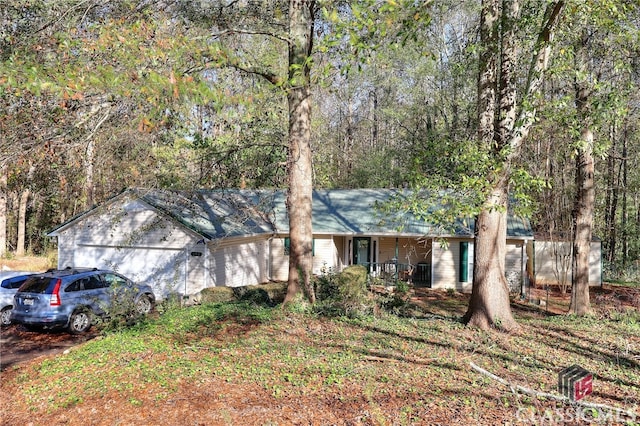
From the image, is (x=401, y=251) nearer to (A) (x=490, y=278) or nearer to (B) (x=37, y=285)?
(A) (x=490, y=278)

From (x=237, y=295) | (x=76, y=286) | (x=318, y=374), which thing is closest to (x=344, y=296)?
(x=237, y=295)

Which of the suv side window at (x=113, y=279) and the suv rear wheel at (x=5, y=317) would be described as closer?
the suv rear wheel at (x=5, y=317)

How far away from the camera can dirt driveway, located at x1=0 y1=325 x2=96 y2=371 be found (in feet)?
34.8

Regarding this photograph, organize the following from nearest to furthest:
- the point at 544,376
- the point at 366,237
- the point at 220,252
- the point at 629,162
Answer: the point at 544,376 → the point at 220,252 → the point at 366,237 → the point at 629,162

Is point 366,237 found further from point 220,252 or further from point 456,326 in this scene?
point 456,326

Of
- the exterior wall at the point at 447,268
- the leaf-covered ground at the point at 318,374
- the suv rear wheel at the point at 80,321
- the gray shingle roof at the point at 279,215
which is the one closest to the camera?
the leaf-covered ground at the point at 318,374

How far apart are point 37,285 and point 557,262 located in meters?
20.4

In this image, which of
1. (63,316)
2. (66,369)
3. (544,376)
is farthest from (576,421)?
(63,316)

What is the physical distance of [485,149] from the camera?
955 centimetres

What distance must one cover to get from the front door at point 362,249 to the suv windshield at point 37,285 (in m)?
13.4

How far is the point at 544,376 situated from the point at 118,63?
8.06 m

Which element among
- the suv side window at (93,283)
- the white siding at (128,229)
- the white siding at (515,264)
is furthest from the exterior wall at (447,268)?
the suv side window at (93,283)

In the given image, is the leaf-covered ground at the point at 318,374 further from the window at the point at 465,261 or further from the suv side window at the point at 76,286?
the window at the point at 465,261

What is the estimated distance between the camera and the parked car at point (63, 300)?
Answer: 12.1 metres
